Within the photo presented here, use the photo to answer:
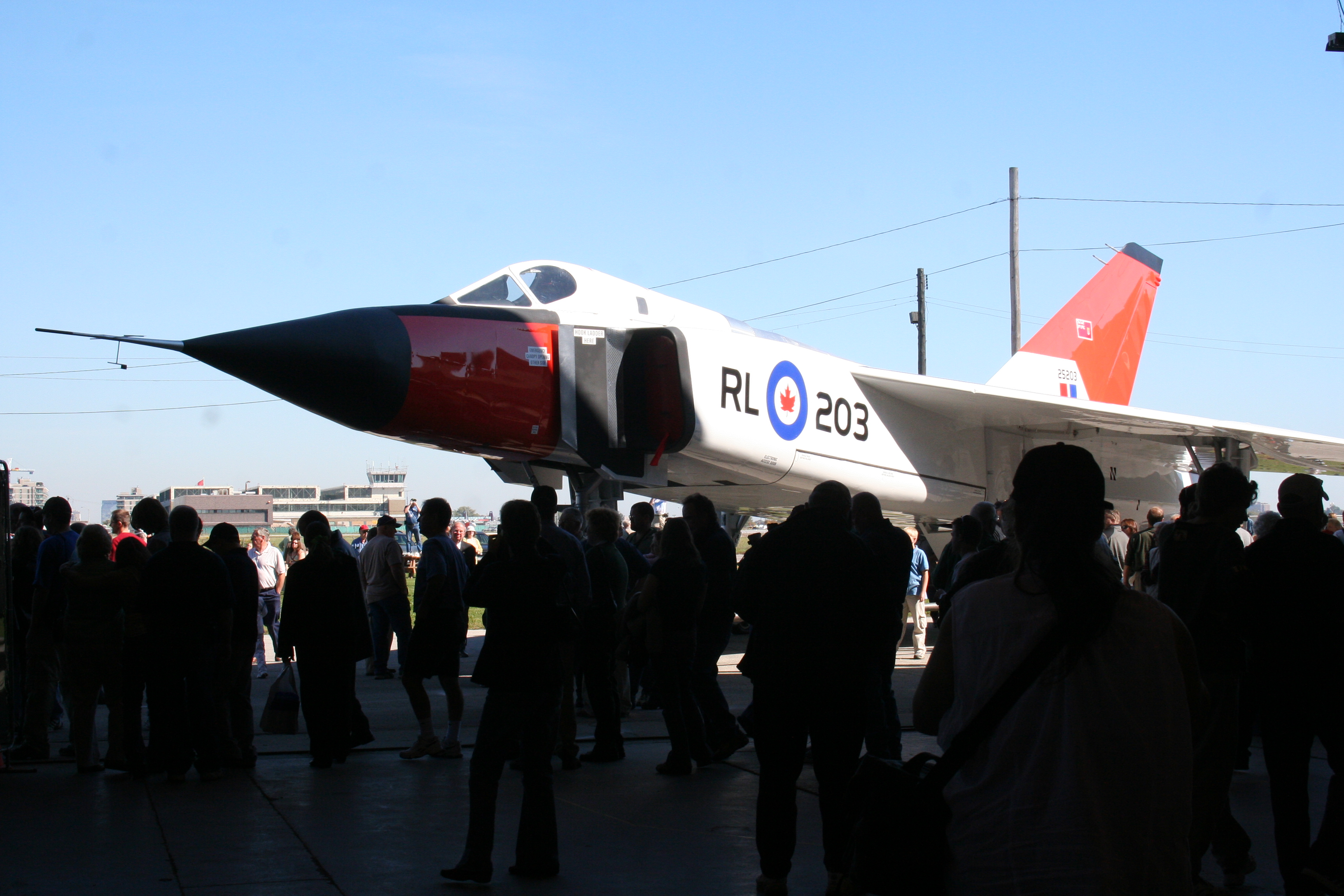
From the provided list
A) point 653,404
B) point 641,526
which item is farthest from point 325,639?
point 653,404

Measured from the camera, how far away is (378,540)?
9758 mm

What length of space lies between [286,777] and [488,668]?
258 cm

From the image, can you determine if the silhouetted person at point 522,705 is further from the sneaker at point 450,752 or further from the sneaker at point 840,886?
the sneaker at point 450,752

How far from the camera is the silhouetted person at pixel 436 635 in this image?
6.58 m

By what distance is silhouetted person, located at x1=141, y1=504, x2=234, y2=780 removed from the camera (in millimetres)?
6000

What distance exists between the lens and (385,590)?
979 cm

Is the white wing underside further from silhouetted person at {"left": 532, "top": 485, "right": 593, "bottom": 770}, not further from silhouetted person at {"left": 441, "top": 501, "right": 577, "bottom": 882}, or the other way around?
silhouetted person at {"left": 441, "top": 501, "right": 577, "bottom": 882}

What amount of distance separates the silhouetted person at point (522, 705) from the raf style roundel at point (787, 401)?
629cm

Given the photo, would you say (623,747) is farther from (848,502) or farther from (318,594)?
(848,502)

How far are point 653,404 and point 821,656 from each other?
A: 5.96 m

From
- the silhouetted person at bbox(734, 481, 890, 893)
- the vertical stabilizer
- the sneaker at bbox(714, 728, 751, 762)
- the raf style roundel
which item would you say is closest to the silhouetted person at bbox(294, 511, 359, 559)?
the sneaker at bbox(714, 728, 751, 762)

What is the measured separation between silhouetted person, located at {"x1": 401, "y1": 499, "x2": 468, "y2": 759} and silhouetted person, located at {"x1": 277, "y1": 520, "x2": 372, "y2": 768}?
32 centimetres

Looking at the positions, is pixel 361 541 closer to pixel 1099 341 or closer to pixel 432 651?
pixel 432 651

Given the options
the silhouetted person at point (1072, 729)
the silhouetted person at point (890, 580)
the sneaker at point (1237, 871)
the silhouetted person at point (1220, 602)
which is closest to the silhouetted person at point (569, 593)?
the silhouetted person at point (890, 580)
